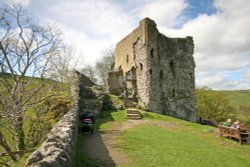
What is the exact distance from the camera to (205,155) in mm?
12531

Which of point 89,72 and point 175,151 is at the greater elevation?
A: point 89,72

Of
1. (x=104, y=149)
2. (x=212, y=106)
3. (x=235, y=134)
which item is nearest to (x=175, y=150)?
(x=104, y=149)

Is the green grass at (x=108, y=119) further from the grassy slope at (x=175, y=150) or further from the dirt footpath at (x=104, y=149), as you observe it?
the grassy slope at (x=175, y=150)

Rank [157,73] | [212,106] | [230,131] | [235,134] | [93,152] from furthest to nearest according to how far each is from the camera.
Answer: [212,106] → [157,73] → [230,131] → [235,134] → [93,152]

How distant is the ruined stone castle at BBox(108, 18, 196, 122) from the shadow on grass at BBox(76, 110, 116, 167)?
13.9 meters

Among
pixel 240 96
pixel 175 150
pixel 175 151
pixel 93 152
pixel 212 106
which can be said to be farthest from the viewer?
pixel 240 96

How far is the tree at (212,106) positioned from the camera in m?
51.0

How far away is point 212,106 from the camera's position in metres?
51.9

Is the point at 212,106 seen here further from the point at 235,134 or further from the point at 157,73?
the point at 235,134

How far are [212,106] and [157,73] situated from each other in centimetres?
2421

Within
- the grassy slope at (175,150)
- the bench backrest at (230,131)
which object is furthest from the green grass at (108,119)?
the bench backrest at (230,131)

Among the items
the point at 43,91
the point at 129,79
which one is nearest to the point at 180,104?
the point at 129,79

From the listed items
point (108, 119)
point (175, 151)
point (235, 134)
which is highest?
point (108, 119)

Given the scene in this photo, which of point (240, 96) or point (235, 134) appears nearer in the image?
point (235, 134)
